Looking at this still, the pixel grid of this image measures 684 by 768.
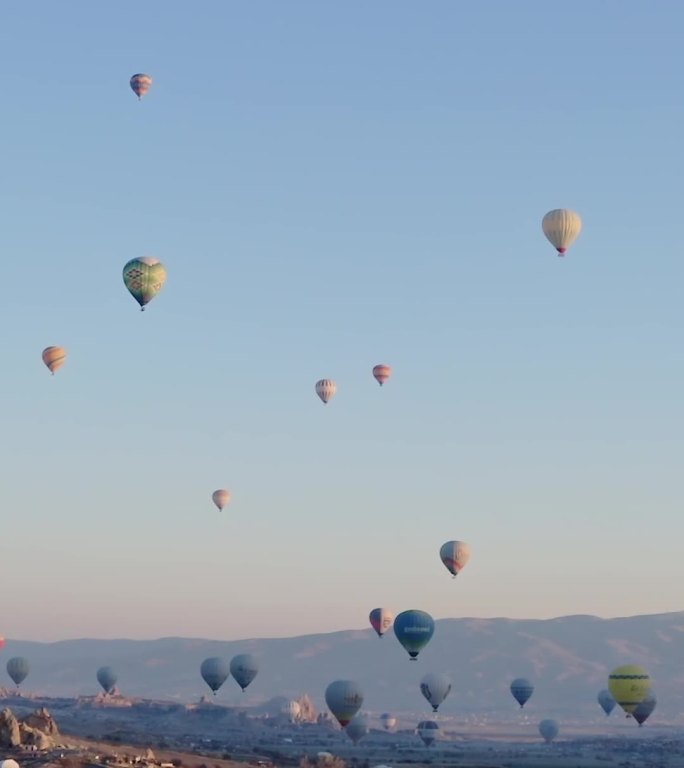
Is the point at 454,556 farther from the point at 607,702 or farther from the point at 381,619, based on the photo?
the point at 607,702

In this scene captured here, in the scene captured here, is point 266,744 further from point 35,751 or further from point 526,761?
point 35,751

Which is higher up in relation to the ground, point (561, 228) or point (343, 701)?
point (561, 228)

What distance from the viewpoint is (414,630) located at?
397 ft

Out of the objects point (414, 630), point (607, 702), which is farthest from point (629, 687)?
point (607, 702)

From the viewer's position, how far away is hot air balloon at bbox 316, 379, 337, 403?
137625mm

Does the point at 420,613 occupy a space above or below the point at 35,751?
above

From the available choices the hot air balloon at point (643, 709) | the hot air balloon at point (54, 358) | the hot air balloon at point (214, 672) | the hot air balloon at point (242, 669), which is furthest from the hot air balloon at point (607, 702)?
the hot air balloon at point (54, 358)

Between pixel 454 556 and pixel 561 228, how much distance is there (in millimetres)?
33874

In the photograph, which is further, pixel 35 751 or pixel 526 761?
pixel 526 761

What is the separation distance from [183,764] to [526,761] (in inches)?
2713

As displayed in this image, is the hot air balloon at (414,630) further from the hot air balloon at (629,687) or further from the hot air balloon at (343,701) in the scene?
the hot air balloon at (629,687)

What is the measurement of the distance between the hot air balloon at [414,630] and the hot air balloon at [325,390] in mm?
24419

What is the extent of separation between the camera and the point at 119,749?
363 ft

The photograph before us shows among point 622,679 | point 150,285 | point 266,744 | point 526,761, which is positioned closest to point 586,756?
point 526,761
